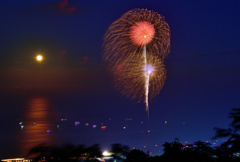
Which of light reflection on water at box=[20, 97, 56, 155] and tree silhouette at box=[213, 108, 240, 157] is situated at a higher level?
light reflection on water at box=[20, 97, 56, 155]

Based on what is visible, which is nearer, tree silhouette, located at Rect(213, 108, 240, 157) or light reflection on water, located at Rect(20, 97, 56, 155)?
tree silhouette, located at Rect(213, 108, 240, 157)

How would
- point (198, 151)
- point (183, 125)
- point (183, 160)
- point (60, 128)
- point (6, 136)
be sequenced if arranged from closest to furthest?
point (183, 160), point (198, 151), point (6, 136), point (60, 128), point (183, 125)

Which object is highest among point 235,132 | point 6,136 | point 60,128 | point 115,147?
point 60,128

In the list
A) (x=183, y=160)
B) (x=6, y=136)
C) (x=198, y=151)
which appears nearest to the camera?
(x=183, y=160)

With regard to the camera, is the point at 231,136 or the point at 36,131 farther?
the point at 36,131

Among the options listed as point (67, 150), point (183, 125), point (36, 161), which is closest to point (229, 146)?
point (67, 150)

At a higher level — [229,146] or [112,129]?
[112,129]

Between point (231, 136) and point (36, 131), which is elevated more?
point (36, 131)

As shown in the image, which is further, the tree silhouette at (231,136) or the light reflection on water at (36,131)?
Result: the light reflection on water at (36,131)

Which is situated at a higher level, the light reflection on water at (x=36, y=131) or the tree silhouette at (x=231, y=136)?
the light reflection on water at (x=36, y=131)

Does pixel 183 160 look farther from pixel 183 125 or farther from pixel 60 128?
pixel 183 125

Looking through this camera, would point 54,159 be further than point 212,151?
No
